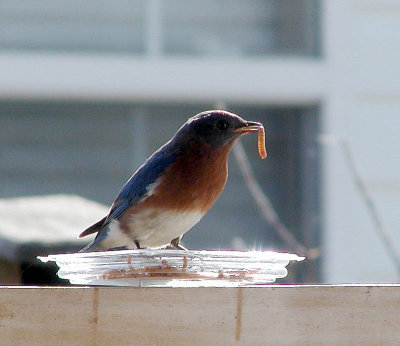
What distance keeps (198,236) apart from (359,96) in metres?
1.67

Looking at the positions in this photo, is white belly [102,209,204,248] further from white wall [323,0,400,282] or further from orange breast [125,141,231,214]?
white wall [323,0,400,282]

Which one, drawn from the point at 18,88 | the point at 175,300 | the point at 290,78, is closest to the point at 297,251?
the point at 290,78

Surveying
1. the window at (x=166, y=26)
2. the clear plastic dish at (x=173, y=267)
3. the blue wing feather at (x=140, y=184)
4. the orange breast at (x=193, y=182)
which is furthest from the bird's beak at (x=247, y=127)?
the window at (x=166, y=26)

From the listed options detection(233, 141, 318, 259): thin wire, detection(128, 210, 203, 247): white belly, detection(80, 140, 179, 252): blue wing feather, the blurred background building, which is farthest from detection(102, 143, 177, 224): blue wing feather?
the blurred background building

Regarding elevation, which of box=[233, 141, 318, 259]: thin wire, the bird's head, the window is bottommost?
box=[233, 141, 318, 259]: thin wire

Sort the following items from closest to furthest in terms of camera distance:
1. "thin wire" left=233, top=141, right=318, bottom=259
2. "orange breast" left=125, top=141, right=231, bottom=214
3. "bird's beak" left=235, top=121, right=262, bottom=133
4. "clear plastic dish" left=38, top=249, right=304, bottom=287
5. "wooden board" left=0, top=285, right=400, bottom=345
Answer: "wooden board" left=0, top=285, right=400, bottom=345
"clear plastic dish" left=38, top=249, right=304, bottom=287
"bird's beak" left=235, top=121, right=262, bottom=133
"orange breast" left=125, top=141, right=231, bottom=214
"thin wire" left=233, top=141, right=318, bottom=259

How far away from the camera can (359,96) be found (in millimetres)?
7789

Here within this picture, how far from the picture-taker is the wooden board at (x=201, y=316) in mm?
2326

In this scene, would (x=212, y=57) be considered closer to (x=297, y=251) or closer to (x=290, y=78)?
(x=290, y=78)

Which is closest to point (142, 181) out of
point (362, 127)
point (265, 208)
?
point (265, 208)

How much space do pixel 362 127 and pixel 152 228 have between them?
434cm

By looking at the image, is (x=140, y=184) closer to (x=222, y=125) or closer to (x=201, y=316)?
(x=222, y=125)

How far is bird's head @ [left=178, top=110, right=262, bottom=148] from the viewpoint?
3.68 m

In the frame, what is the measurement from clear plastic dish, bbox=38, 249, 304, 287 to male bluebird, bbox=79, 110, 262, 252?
0.86m
